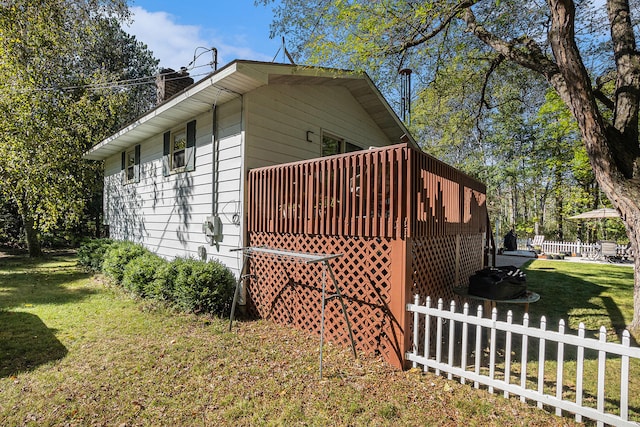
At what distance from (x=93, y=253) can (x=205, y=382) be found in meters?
8.87

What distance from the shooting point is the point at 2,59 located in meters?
9.27

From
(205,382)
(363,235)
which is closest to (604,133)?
(363,235)

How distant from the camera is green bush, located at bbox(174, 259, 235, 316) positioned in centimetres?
542

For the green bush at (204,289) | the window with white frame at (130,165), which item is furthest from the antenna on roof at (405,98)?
the window with white frame at (130,165)

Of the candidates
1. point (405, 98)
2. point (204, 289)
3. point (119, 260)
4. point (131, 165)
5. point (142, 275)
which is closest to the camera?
point (204, 289)

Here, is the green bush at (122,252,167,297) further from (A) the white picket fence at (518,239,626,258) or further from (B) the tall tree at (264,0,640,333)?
(A) the white picket fence at (518,239,626,258)

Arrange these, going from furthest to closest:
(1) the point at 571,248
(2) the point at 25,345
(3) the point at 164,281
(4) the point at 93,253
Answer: (1) the point at 571,248 < (4) the point at 93,253 < (3) the point at 164,281 < (2) the point at 25,345

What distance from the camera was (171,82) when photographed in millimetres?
9328

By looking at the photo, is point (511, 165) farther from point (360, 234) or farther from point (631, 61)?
point (360, 234)

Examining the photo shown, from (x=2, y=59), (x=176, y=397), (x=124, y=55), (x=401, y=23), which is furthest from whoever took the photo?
(x=124, y=55)

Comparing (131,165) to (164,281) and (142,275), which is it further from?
(164,281)

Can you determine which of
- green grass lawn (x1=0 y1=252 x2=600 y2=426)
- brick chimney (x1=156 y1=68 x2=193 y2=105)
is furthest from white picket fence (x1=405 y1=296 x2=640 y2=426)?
brick chimney (x1=156 y1=68 x2=193 y2=105)

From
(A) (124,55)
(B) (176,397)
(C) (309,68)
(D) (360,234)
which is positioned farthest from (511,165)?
(A) (124,55)

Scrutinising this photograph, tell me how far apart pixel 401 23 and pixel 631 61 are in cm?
370
